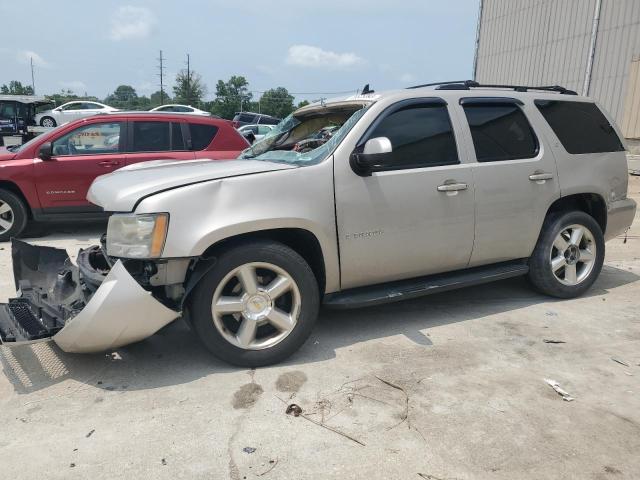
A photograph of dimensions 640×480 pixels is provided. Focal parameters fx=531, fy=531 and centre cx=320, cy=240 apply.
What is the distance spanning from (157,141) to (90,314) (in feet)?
16.6

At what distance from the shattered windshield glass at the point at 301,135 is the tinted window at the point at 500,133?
98cm

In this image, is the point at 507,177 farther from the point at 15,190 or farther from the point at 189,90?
the point at 189,90

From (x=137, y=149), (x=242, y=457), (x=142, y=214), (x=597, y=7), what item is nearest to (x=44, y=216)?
(x=137, y=149)

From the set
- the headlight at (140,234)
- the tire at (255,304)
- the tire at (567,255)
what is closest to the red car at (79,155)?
the headlight at (140,234)

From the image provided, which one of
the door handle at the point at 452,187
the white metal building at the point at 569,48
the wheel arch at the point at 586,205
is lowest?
the wheel arch at the point at 586,205

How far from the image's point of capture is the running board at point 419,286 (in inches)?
148

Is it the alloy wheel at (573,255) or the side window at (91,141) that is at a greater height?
the side window at (91,141)

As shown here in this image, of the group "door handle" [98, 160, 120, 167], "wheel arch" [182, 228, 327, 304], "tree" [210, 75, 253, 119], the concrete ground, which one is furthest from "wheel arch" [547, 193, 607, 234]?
"tree" [210, 75, 253, 119]

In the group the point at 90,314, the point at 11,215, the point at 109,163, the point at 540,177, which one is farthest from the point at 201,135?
the point at 90,314

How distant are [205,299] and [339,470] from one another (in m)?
1.32

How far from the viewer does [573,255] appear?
16.0ft

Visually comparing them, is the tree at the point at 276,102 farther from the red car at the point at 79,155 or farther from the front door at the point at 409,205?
the front door at the point at 409,205

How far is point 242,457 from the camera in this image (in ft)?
8.52

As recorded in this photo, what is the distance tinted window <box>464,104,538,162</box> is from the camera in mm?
4227
